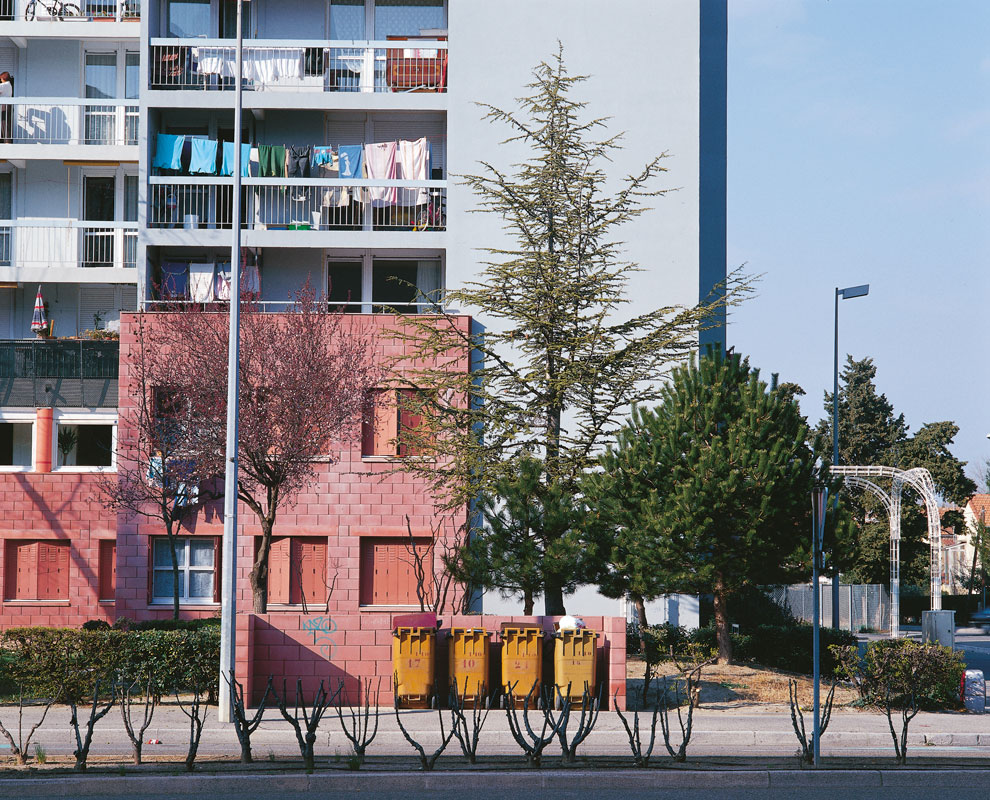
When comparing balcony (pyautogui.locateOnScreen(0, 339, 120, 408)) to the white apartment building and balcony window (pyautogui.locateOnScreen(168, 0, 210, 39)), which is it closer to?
the white apartment building

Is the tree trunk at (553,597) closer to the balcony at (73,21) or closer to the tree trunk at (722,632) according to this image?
the tree trunk at (722,632)

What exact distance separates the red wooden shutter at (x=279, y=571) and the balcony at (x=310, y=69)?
450 inches

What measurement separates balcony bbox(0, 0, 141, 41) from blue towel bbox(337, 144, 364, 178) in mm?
6747

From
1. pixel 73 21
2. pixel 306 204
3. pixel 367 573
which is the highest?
pixel 73 21

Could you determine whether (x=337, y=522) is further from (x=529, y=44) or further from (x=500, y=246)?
(x=529, y=44)

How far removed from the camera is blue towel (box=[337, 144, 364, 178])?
3103cm

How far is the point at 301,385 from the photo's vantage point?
24297 mm

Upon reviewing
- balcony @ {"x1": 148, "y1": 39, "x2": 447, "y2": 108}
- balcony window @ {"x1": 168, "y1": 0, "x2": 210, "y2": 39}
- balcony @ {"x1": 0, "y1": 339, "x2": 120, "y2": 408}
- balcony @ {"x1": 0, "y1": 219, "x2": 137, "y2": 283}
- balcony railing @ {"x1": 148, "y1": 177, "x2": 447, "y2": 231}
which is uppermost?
balcony window @ {"x1": 168, "y1": 0, "x2": 210, "y2": 39}

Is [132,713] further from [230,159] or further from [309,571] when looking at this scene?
[230,159]

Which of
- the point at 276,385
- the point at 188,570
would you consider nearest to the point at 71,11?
the point at 276,385

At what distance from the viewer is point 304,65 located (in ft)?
102

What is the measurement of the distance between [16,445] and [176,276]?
6.00 metres

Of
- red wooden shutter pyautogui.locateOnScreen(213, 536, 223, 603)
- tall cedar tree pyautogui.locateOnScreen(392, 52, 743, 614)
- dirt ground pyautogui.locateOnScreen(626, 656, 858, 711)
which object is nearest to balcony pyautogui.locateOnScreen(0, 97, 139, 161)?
red wooden shutter pyautogui.locateOnScreen(213, 536, 223, 603)

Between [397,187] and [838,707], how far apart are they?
17521mm
